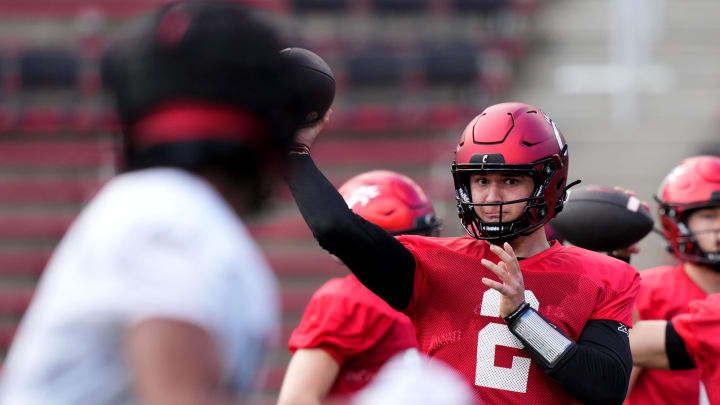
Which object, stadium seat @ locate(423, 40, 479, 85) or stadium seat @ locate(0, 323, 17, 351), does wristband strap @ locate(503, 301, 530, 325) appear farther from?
stadium seat @ locate(423, 40, 479, 85)

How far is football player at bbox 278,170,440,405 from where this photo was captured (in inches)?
98.7

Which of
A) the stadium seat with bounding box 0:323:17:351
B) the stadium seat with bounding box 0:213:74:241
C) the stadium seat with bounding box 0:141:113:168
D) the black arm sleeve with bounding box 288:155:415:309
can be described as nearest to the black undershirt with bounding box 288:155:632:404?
the black arm sleeve with bounding box 288:155:415:309

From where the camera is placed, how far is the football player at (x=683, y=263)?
294cm

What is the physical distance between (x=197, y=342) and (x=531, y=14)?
10.9 meters

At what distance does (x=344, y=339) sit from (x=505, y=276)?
0.68 m

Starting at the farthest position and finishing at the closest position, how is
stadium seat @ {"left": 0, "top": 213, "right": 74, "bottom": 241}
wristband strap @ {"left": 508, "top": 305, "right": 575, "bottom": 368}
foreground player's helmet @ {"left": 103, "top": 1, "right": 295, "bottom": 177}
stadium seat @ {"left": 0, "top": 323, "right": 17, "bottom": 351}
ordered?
1. stadium seat @ {"left": 0, "top": 213, "right": 74, "bottom": 241}
2. stadium seat @ {"left": 0, "top": 323, "right": 17, "bottom": 351}
3. wristband strap @ {"left": 508, "top": 305, "right": 575, "bottom": 368}
4. foreground player's helmet @ {"left": 103, "top": 1, "right": 295, "bottom": 177}

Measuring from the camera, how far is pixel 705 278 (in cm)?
305

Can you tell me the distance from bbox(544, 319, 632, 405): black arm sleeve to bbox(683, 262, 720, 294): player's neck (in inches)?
42.9

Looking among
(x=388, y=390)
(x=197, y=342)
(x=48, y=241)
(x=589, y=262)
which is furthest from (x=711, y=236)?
(x=48, y=241)

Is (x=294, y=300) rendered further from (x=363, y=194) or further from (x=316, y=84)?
(x=316, y=84)

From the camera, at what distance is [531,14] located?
36.9ft

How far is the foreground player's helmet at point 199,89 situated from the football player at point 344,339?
4.45 feet

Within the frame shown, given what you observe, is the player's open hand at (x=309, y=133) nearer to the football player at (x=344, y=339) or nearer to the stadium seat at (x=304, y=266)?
the football player at (x=344, y=339)

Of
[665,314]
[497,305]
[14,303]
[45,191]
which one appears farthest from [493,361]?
[45,191]
